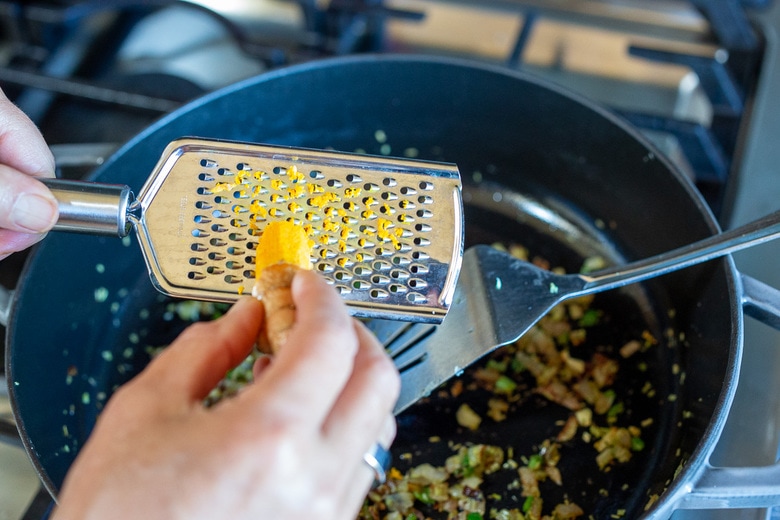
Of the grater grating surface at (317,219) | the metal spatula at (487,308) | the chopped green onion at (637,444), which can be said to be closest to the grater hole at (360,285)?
the grater grating surface at (317,219)

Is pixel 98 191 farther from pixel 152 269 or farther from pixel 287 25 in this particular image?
pixel 287 25

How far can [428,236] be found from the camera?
65 cm

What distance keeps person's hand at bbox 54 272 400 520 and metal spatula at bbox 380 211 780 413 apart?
24cm

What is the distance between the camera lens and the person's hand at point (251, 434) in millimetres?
383

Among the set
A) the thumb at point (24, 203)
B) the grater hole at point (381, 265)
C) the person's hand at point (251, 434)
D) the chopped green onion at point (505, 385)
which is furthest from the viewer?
A: the chopped green onion at point (505, 385)

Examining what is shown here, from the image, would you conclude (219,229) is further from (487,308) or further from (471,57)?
(471,57)

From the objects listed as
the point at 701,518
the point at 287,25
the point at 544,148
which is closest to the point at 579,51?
the point at 544,148

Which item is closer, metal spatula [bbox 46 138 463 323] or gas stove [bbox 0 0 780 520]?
metal spatula [bbox 46 138 463 323]

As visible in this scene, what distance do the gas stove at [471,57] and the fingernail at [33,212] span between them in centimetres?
27

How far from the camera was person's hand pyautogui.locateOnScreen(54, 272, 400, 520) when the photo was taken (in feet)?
1.26

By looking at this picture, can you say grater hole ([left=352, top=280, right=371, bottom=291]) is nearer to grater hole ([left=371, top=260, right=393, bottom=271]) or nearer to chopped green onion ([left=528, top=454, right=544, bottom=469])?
grater hole ([left=371, top=260, right=393, bottom=271])

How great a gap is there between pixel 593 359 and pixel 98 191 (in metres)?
0.55

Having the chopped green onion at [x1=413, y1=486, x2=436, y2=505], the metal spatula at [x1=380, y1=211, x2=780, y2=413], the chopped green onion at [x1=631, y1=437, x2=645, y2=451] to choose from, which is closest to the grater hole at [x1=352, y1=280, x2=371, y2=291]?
the metal spatula at [x1=380, y1=211, x2=780, y2=413]

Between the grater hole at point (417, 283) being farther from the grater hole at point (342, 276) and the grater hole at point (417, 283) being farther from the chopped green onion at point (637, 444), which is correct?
the chopped green onion at point (637, 444)
